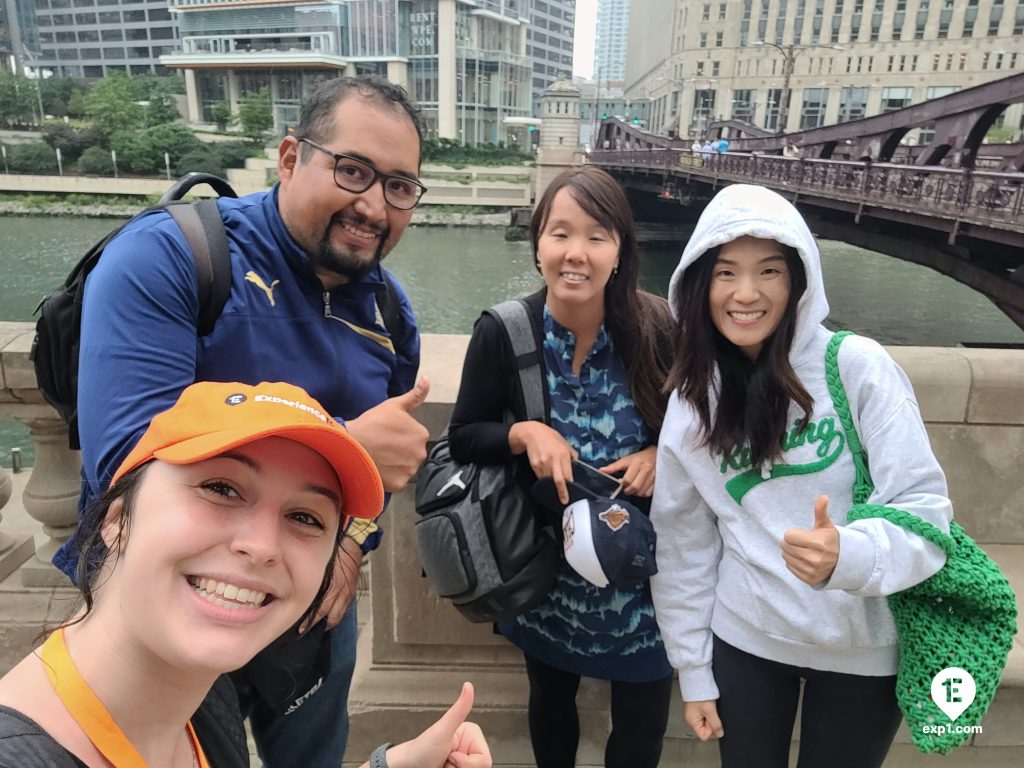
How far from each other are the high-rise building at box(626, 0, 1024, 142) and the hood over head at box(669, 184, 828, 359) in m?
57.9

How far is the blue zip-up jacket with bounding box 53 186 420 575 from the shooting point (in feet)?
4.16

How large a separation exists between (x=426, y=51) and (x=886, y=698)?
221 ft

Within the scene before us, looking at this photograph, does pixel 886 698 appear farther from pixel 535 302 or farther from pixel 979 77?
pixel 979 77

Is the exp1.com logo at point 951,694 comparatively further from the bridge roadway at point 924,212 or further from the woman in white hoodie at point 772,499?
the bridge roadway at point 924,212

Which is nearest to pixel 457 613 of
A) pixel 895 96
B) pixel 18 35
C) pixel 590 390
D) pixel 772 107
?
pixel 590 390

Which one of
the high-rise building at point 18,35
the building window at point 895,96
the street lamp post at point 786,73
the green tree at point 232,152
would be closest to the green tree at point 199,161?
the green tree at point 232,152

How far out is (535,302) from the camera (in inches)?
73.6

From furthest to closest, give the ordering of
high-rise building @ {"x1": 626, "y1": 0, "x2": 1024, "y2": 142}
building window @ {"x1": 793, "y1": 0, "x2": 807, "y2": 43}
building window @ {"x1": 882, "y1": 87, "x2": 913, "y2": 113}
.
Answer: building window @ {"x1": 793, "y1": 0, "x2": 807, "y2": 43} → building window @ {"x1": 882, "y1": 87, "x2": 913, "y2": 113} → high-rise building @ {"x1": 626, "y1": 0, "x2": 1024, "y2": 142}

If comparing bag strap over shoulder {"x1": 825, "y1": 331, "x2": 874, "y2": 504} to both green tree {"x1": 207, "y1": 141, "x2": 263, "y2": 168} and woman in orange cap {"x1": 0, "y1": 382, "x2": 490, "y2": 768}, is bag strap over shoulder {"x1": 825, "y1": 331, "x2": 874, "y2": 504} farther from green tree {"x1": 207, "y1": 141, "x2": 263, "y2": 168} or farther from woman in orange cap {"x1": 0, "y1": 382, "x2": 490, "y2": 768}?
green tree {"x1": 207, "y1": 141, "x2": 263, "y2": 168}

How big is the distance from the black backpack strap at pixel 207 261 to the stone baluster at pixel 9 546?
1588 mm

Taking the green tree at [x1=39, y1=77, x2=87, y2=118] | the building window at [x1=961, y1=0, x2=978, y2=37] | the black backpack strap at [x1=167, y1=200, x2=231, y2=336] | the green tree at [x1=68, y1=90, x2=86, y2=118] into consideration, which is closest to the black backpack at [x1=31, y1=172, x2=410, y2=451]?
the black backpack strap at [x1=167, y1=200, x2=231, y2=336]

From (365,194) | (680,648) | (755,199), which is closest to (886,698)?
(680,648)

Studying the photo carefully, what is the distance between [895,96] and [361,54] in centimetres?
4769

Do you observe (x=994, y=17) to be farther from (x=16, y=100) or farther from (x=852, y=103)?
(x=16, y=100)
